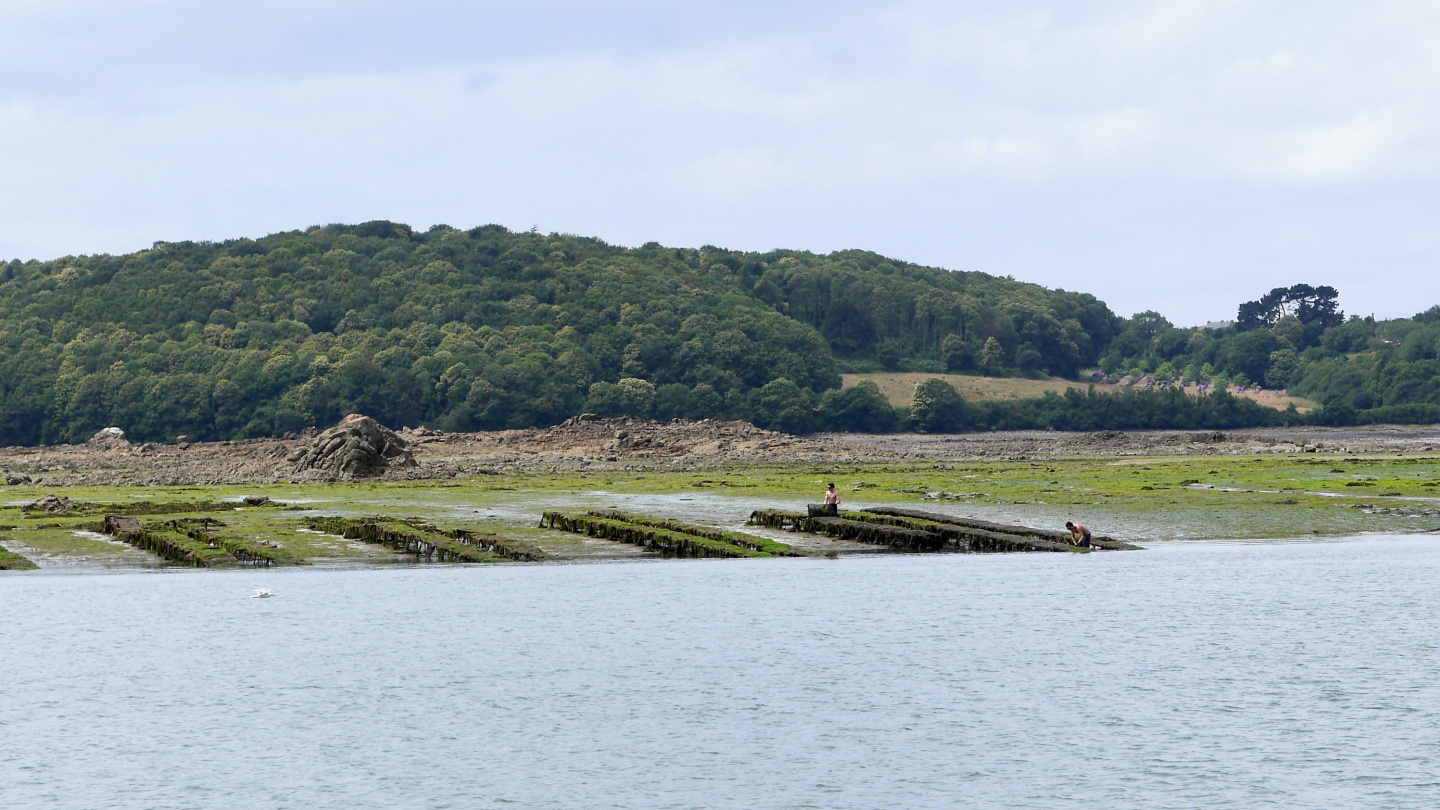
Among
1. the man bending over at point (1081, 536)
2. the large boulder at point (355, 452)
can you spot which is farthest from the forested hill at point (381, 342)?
the man bending over at point (1081, 536)

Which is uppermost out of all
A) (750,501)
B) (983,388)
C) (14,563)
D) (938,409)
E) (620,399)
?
(983,388)

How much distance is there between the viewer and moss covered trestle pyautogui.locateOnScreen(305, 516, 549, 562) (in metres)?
41.2

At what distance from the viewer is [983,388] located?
182000 millimetres

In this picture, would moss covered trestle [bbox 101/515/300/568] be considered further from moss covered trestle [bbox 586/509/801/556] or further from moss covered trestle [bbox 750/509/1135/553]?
moss covered trestle [bbox 750/509/1135/553]

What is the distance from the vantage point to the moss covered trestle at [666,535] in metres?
42.4

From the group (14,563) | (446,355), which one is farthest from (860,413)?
(14,563)

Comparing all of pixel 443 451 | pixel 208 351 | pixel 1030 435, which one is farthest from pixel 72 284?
pixel 1030 435

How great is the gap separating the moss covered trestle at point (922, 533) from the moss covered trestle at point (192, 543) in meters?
17.6

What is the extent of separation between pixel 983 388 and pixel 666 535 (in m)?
143

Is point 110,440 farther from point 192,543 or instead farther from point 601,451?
point 192,543

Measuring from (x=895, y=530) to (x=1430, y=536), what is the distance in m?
17.6

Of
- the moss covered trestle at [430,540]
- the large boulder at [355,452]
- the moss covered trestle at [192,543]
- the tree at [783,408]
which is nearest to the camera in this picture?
the moss covered trestle at [192,543]

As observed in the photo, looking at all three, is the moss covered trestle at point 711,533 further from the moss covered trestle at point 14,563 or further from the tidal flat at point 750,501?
the moss covered trestle at point 14,563

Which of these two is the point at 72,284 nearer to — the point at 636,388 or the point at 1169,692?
the point at 636,388
